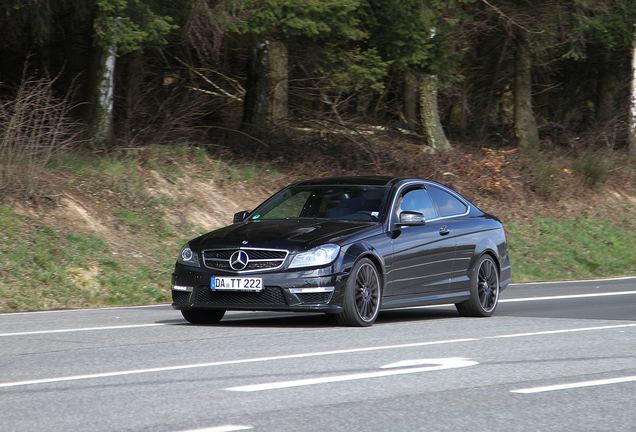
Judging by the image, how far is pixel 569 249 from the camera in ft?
74.2

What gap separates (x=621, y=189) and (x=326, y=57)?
45.0 ft

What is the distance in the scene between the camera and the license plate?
9.16 m

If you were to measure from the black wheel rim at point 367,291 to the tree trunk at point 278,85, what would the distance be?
1410cm

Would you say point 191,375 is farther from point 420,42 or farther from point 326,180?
point 420,42

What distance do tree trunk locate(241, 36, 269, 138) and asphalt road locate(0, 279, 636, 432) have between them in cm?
1190

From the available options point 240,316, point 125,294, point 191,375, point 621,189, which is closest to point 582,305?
point 240,316

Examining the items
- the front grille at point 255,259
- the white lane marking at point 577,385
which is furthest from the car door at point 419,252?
the white lane marking at point 577,385

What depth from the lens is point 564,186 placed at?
1074 inches

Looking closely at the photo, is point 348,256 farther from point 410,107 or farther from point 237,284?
point 410,107

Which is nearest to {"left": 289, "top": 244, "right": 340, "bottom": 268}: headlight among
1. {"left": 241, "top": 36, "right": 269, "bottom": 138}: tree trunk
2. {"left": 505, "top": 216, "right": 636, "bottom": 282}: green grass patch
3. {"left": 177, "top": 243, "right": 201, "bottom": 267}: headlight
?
{"left": 177, "top": 243, "right": 201, "bottom": 267}: headlight

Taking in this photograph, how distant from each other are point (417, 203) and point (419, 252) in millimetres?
695

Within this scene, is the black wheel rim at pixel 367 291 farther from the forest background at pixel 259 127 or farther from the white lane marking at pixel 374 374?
the forest background at pixel 259 127

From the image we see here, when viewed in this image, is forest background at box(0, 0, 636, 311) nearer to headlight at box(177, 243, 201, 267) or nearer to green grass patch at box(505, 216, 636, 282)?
green grass patch at box(505, 216, 636, 282)

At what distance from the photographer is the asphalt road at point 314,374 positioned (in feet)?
17.6
